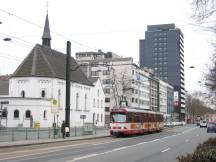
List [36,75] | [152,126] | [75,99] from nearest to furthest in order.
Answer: [152,126] < [36,75] < [75,99]

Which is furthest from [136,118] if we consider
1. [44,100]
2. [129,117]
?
[44,100]

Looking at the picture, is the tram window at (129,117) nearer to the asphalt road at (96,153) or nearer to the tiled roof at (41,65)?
the asphalt road at (96,153)

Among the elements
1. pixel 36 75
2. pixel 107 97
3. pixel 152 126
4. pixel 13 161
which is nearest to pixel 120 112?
pixel 152 126

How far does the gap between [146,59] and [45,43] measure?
23683 mm

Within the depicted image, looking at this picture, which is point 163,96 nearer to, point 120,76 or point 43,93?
point 120,76

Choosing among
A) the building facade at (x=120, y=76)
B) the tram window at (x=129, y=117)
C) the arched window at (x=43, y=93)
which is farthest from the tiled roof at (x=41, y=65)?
the tram window at (x=129, y=117)

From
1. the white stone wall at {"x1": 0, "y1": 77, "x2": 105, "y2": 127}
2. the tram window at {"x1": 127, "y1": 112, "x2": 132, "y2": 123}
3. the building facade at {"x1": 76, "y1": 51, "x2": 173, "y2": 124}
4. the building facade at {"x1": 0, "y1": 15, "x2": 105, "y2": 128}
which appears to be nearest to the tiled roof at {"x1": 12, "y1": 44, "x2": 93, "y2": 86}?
the building facade at {"x1": 0, "y1": 15, "x2": 105, "y2": 128}

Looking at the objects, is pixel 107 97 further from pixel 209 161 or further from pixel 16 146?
pixel 209 161

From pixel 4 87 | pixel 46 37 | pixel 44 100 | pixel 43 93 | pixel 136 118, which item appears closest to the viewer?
pixel 136 118

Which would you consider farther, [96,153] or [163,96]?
[163,96]

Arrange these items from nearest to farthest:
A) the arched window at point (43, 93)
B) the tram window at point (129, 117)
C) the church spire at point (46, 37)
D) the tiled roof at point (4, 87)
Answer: the tram window at point (129, 117) → the arched window at point (43, 93) → the church spire at point (46, 37) → the tiled roof at point (4, 87)

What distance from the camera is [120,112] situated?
51.2 m

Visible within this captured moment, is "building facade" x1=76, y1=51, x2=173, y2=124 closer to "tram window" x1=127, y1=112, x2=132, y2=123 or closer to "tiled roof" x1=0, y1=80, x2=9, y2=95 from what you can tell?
"tiled roof" x1=0, y1=80, x2=9, y2=95

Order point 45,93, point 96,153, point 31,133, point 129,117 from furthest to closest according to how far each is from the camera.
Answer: point 45,93 < point 129,117 < point 31,133 < point 96,153
